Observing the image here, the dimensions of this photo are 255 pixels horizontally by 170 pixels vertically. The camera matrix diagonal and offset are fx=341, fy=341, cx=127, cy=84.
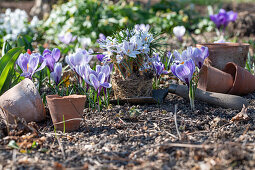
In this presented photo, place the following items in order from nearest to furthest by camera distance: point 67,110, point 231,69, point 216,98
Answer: point 67,110 < point 216,98 < point 231,69

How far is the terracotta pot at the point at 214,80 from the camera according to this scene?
252cm

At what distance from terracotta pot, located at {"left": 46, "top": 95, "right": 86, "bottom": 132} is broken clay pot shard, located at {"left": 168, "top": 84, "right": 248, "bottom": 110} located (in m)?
0.78

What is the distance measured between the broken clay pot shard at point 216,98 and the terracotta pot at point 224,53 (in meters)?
0.45

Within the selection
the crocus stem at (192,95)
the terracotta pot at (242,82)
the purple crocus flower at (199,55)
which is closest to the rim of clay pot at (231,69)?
the terracotta pot at (242,82)

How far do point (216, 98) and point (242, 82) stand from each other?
323 mm

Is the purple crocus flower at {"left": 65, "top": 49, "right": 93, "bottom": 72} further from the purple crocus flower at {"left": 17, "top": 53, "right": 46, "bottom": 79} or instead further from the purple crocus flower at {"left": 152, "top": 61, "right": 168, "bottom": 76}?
the purple crocus flower at {"left": 152, "top": 61, "right": 168, "bottom": 76}

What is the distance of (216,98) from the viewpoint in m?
2.35

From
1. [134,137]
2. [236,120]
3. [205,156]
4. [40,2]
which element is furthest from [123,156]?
[40,2]

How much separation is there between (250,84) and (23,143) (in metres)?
1.72

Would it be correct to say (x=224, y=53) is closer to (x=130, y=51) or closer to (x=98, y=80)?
(x=130, y=51)

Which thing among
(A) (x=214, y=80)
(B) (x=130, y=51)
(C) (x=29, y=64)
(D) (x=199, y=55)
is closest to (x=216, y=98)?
(A) (x=214, y=80)

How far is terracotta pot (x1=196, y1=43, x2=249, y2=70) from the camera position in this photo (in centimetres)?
272

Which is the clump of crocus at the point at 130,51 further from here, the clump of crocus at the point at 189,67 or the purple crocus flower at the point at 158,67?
the clump of crocus at the point at 189,67

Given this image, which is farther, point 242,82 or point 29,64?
point 242,82
